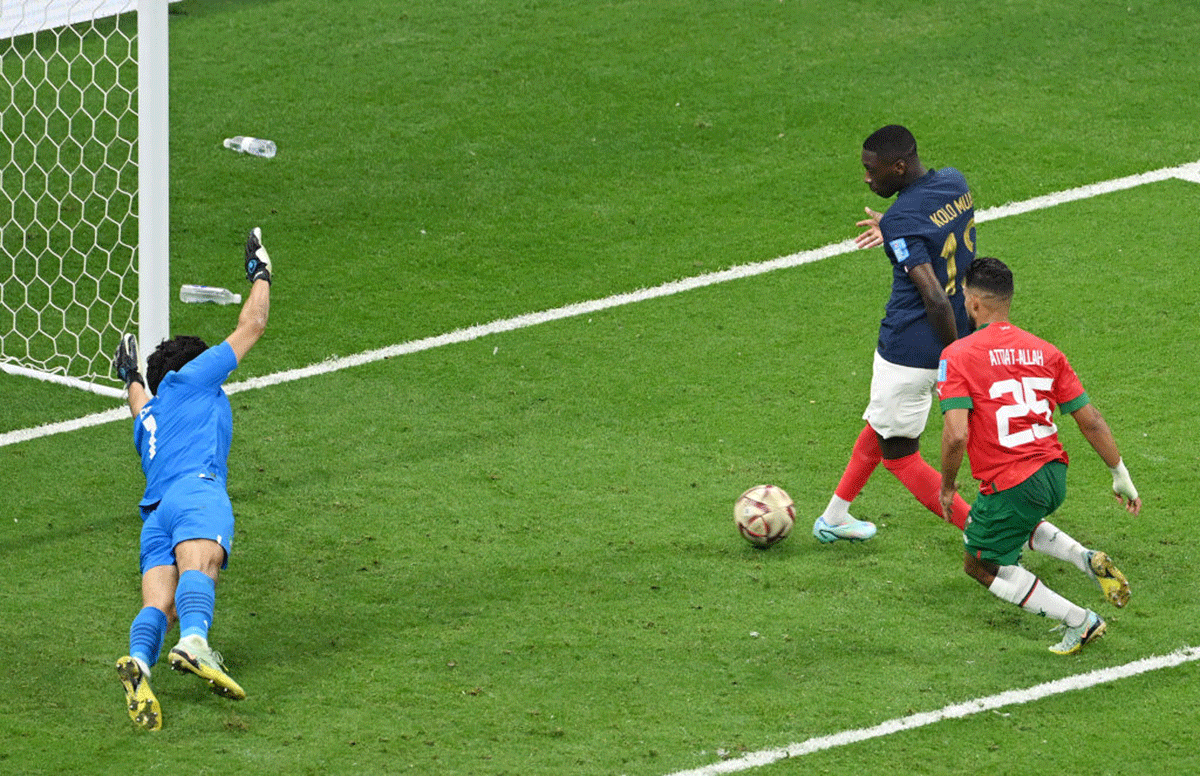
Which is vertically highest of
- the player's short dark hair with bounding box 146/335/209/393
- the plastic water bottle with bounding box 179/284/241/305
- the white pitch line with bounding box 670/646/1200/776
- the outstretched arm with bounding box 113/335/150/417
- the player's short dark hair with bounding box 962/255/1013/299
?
the player's short dark hair with bounding box 962/255/1013/299

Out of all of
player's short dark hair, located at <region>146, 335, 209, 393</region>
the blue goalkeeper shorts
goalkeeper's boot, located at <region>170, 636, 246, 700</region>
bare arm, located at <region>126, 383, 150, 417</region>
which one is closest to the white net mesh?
bare arm, located at <region>126, 383, 150, 417</region>

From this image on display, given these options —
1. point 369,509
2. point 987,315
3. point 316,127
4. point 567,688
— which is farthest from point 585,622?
point 316,127

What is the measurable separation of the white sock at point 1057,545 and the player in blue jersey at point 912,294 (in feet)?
1.16

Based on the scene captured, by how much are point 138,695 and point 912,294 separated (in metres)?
3.59

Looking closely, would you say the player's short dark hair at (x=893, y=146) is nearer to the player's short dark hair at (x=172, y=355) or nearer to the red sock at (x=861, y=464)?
the red sock at (x=861, y=464)

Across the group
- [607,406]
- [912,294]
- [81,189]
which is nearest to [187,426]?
[607,406]

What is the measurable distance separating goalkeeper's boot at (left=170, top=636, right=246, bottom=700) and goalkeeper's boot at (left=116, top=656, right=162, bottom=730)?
129 mm

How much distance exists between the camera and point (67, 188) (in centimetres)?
1149

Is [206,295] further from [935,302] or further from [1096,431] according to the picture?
[1096,431]

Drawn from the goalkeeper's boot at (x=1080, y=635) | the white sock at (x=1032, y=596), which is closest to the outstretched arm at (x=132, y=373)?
→ the white sock at (x=1032, y=596)

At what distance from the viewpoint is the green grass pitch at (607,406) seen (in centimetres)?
612

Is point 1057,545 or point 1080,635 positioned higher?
point 1057,545

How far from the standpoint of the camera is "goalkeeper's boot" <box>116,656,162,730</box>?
591 centimetres

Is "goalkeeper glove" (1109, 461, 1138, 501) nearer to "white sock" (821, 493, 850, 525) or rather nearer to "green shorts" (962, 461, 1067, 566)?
"green shorts" (962, 461, 1067, 566)
